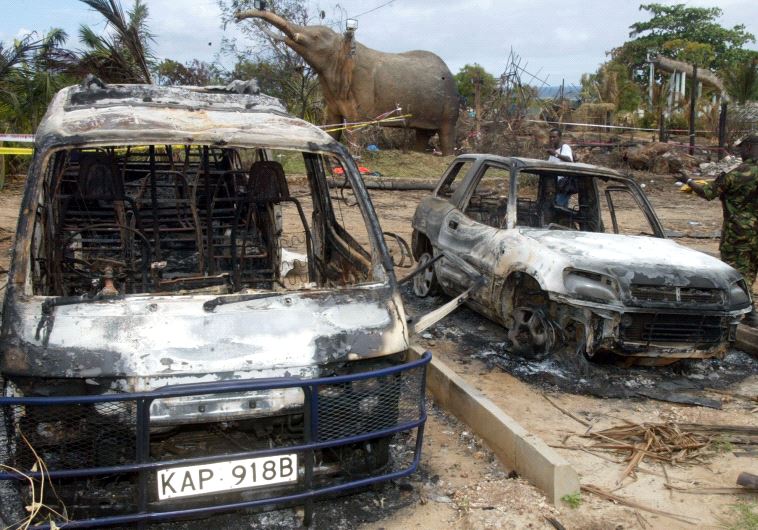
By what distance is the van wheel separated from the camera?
7.65 meters

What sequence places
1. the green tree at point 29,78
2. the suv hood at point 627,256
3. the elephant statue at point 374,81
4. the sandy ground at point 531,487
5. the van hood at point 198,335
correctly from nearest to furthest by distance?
the van hood at point 198,335 < the sandy ground at point 531,487 < the suv hood at point 627,256 < the green tree at point 29,78 < the elephant statue at point 374,81

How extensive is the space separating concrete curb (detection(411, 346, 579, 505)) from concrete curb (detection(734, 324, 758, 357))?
10.1 feet

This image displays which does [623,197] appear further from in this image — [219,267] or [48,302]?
[48,302]

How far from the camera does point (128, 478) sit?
10.6 feet

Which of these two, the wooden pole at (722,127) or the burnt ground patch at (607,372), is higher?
the wooden pole at (722,127)

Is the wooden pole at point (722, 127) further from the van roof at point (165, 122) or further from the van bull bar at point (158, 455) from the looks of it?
the van bull bar at point (158, 455)

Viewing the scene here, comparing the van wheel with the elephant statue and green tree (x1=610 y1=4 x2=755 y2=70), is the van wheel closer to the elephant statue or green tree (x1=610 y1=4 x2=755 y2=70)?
the elephant statue

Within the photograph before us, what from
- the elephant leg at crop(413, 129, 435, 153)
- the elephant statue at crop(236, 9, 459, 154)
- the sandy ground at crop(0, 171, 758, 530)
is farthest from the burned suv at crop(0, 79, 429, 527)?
the elephant leg at crop(413, 129, 435, 153)

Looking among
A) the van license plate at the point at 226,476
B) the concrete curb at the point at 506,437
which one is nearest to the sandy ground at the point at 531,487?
the concrete curb at the point at 506,437

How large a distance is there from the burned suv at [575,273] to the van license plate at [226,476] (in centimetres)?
167

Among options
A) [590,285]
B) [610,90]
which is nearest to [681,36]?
[610,90]

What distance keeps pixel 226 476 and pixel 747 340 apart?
5264 mm

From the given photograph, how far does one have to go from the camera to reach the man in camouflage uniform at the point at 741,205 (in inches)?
285

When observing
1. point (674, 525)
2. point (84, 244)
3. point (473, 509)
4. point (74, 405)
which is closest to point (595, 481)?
point (674, 525)
